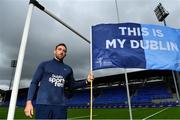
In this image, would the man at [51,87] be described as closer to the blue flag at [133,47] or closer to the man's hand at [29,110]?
the man's hand at [29,110]

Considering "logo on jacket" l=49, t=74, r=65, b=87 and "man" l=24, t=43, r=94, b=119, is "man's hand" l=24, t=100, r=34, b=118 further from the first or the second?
"logo on jacket" l=49, t=74, r=65, b=87

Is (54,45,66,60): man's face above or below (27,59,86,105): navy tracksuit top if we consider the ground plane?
above

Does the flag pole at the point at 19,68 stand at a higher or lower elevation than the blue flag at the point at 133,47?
lower

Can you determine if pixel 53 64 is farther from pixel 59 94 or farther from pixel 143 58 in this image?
pixel 143 58

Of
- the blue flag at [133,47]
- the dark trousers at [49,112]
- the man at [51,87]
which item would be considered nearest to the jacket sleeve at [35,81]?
the man at [51,87]

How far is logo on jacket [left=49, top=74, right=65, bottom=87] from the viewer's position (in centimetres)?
393

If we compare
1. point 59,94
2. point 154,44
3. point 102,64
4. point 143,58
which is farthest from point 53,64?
point 154,44

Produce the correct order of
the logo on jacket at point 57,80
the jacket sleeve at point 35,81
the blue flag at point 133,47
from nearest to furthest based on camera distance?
the jacket sleeve at point 35,81
the logo on jacket at point 57,80
the blue flag at point 133,47

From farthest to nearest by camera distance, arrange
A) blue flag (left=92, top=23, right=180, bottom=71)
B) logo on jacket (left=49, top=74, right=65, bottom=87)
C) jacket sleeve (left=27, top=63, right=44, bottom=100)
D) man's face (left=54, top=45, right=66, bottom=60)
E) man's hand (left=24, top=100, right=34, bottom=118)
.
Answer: blue flag (left=92, top=23, right=180, bottom=71)
man's face (left=54, top=45, right=66, bottom=60)
logo on jacket (left=49, top=74, right=65, bottom=87)
jacket sleeve (left=27, top=63, right=44, bottom=100)
man's hand (left=24, top=100, right=34, bottom=118)

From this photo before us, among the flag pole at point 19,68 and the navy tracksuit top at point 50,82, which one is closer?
the flag pole at point 19,68

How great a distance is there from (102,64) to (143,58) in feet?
3.53

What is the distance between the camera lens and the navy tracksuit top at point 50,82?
381cm

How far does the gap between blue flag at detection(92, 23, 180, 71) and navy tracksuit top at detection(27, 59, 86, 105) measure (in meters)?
1.82

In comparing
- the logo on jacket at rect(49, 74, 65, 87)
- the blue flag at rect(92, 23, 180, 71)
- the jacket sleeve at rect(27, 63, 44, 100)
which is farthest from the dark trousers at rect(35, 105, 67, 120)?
the blue flag at rect(92, 23, 180, 71)
